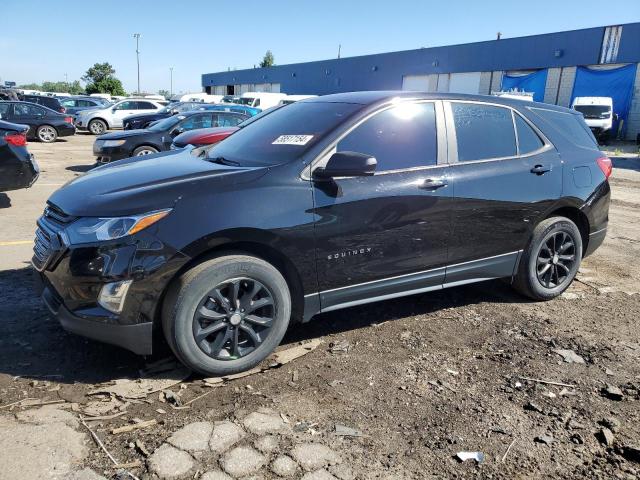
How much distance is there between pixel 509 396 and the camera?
3.21 m

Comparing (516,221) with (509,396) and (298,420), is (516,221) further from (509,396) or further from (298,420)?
(298,420)

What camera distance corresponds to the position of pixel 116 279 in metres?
2.98

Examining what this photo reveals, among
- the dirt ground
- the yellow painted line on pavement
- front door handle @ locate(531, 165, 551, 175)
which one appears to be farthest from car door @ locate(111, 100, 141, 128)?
front door handle @ locate(531, 165, 551, 175)

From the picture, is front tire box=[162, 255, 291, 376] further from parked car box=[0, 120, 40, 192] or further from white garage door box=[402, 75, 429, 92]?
white garage door box=[402, 75, 429, 92]

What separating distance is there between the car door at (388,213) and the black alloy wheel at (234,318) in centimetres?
44

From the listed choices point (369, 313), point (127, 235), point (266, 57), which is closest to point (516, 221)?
point (369, 313)

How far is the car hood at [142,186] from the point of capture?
311 cm

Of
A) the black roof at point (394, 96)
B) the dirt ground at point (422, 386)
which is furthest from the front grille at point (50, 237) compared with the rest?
the black roof at point (394, 96)

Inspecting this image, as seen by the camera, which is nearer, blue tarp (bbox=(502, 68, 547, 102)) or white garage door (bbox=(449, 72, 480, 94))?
blue tarp (bbox=(502, 68, 547, 102))

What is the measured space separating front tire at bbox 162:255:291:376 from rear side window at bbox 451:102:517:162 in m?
1.87

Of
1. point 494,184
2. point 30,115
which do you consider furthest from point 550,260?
point 30,115

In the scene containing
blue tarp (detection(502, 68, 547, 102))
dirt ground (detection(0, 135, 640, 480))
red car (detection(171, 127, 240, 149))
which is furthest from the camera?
blue tarp (detection(502, 68, 547, 102))

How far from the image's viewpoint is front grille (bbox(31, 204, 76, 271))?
3.17m

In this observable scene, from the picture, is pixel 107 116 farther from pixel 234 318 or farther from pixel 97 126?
pixel 234 318
